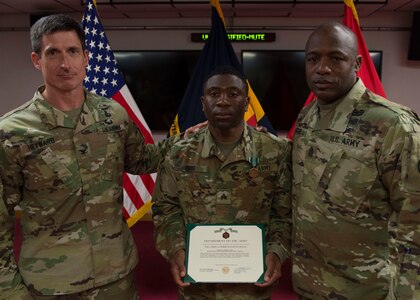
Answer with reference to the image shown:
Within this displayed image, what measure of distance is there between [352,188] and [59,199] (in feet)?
3.83

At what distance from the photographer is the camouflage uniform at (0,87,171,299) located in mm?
1489

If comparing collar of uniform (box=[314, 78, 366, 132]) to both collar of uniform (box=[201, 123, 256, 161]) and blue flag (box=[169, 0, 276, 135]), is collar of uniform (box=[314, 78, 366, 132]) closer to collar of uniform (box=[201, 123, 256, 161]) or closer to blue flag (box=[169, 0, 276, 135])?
collar of uniform (box=[201, 123, 256, 161])

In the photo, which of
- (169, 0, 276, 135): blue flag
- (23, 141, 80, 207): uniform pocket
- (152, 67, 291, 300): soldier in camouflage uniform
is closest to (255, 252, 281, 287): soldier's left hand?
(152, 67, 291, 300): soldier in camouflage uniform

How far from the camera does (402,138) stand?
4.18ft

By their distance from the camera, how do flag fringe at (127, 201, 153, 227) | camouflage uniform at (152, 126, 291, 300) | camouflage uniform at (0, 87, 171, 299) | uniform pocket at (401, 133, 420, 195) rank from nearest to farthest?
uniform pocket at (401, 133, 420, 195), camouflage uniform at (0, 87, 171, 299), camouflage uniform at (152, 126, 291, 300), flag fringe at (127, 201, 153, 227)

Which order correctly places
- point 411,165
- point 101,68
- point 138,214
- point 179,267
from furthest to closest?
point 138,214
point 101,68
point 179,267
point 411,165

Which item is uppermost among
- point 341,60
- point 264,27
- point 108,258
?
point 264,27

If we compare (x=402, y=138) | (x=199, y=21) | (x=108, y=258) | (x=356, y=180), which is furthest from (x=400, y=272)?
(x=199, y=21)

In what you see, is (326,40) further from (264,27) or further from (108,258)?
→ (264,27)

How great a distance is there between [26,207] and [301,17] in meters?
4.21

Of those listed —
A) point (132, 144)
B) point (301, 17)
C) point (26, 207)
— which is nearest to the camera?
point (26, 207)

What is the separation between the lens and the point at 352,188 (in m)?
1.41

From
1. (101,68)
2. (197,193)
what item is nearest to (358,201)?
(197,193)

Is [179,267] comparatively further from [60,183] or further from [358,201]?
[358,201]
